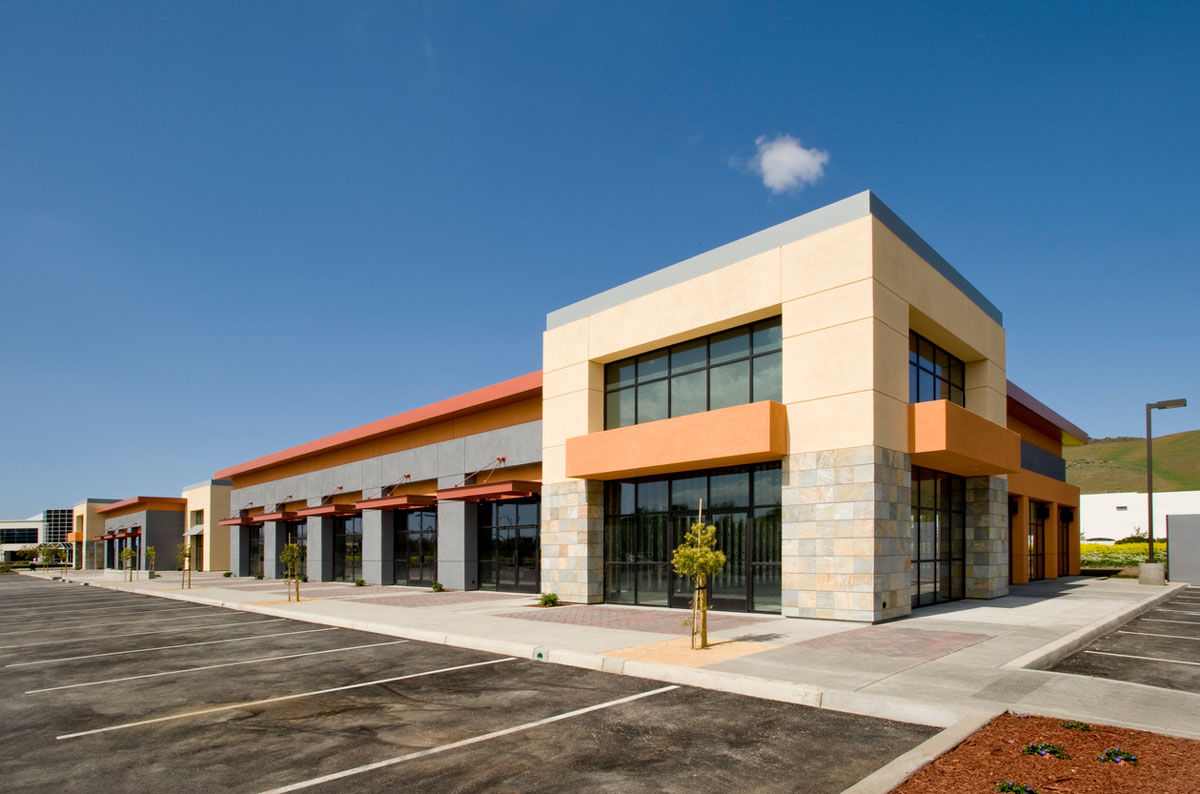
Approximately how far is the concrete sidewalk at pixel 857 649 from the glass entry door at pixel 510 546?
10.1 ft

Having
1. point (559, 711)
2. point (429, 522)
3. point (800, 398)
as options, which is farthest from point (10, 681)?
point (429, 522)

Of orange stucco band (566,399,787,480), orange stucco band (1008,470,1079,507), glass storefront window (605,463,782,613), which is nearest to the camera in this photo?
orange stucco band (566,399,787,480)

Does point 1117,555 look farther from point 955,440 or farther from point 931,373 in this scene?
point 955,440

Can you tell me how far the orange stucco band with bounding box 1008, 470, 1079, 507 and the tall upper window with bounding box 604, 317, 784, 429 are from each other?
13198mm

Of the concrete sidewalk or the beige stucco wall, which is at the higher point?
the concrete sidewalk

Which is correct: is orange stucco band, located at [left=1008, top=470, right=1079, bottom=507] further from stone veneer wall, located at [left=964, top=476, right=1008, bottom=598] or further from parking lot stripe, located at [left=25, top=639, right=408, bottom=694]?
parking lot stripe, located at [left=25, top=639, right=408, bottom=694]

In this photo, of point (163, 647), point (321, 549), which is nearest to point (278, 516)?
point (321, 549)

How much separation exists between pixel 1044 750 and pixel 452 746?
17.9 ft

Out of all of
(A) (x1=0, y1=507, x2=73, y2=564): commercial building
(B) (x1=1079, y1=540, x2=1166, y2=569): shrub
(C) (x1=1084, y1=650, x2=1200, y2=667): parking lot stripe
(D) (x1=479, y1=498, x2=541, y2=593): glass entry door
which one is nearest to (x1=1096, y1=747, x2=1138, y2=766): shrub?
(C) (x1=1084, y1=650, x2=1200, y2=667): parking lot stripe

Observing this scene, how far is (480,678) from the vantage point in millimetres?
11062

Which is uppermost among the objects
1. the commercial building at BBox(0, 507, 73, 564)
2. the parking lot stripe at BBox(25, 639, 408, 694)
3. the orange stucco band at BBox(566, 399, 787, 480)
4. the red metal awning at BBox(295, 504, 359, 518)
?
the orange stucco band at BBox(566, 399, 787, 480)

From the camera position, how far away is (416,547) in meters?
32.4

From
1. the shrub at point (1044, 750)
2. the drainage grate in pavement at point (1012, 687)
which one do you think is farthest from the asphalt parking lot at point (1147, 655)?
the shrub at point (1044, 750)

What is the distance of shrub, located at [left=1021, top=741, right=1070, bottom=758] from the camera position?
6481mm
